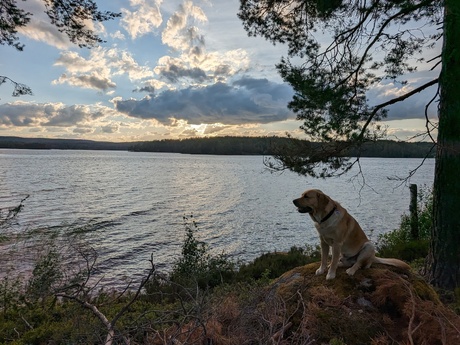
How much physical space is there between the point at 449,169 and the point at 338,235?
3.42 meters

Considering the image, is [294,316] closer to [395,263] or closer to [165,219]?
[395,263]

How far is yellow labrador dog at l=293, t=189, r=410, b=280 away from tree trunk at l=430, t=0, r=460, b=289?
2.70 m

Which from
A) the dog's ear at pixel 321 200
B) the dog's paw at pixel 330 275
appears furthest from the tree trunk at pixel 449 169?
the dog's paw at pixel 330 275

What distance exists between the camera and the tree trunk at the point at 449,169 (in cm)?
609

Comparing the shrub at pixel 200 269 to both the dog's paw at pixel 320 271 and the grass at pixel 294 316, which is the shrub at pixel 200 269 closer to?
the grass at pixel 294 316

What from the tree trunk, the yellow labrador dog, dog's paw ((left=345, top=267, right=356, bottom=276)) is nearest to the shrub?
the tree trunk

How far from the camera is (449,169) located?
6.17 metres

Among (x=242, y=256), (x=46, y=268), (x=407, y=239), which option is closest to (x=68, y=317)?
(x=46, y=268)

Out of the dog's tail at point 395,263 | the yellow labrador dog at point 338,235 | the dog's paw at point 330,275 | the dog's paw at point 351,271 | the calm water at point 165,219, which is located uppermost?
the yellow labrador dog at point 338,235

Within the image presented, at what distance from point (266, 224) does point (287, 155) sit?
1393 cm

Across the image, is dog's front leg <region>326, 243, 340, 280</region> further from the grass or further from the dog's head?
the dog's head

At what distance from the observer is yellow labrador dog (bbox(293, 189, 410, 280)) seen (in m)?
4.22

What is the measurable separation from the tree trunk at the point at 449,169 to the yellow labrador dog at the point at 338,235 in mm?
2695

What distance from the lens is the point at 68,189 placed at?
35.1 meters
